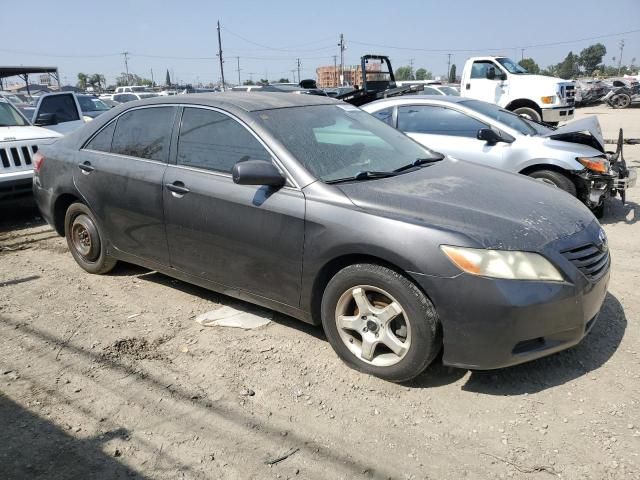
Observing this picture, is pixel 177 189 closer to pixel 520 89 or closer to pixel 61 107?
pixel 61 107

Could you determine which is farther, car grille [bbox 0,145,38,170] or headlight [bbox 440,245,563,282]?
car grille [bbox 0,145,38,170]

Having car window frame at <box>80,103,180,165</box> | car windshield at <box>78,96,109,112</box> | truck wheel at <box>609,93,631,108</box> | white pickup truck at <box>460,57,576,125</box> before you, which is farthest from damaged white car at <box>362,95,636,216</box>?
truck wheel at <box>609,93,631,108</box>

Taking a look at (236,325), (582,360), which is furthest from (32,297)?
(582,360)

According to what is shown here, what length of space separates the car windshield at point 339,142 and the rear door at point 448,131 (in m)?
2.51

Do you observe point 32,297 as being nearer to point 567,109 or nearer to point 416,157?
point 416,157

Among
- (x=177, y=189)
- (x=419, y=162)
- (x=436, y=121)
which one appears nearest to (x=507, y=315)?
(x=419, y=162)

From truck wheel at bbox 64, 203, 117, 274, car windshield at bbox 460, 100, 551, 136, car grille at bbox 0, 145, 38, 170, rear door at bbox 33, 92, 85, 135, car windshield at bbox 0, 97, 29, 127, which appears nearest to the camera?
truck wheel at bbox 64, 203, 117, 274

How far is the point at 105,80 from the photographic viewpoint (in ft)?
370

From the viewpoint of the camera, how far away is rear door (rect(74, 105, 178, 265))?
3969 mm

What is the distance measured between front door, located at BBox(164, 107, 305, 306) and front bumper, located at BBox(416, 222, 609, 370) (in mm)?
950

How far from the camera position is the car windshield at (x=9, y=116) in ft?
24.3

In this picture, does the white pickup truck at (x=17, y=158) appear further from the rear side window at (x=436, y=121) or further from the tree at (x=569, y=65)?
the tree at (x=569, y=65)

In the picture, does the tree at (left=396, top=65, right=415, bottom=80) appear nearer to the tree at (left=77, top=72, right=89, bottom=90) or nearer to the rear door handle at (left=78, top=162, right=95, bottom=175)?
the tree at (left=77, top=72, right=89, bottom=90)

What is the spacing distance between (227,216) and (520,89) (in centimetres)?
1337
